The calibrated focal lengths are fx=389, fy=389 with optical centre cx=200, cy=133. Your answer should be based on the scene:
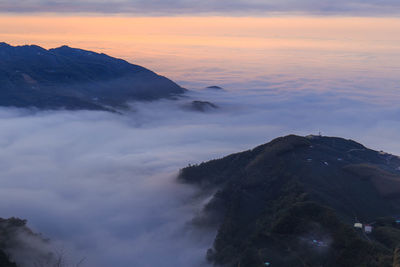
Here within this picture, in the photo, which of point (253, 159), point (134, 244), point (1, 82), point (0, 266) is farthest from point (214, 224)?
point (1, 82)

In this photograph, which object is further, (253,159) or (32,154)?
(32,154)

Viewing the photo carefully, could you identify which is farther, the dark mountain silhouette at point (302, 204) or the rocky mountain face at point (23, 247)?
the rocky mountain face at point (23, 247)

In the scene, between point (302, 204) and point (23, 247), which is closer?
point (23, 247)

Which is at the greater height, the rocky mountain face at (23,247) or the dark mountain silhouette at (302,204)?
the dark mountain silhouette at (302,204)

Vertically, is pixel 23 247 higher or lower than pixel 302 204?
lower

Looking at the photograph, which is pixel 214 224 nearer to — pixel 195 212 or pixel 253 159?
pixel 195 212

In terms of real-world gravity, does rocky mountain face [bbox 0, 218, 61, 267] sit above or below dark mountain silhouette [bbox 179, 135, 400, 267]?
below

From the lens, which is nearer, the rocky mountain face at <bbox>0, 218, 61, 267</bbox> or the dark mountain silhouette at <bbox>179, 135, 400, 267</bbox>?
the dark mountain silhouette at <bbox>179, 135, 400, 267</bbox>

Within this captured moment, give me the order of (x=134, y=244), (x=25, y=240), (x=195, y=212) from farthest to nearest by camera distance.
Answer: (x=195, y=212)
(x=134, y=244)
(x=25, y=240)
